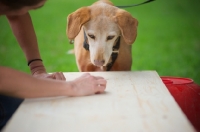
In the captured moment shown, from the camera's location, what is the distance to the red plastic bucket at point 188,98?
1.03m

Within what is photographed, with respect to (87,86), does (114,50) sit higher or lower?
lower

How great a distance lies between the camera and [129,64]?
157 centimetres

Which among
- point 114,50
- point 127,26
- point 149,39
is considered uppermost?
point 127,26

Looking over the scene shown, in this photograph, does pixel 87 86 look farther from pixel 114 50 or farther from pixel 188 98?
pixel 114 50

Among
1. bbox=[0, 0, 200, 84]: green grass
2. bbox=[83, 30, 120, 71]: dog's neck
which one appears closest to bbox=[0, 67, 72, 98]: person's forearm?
bbox=[83, 30, 120, 71]: dog's neck

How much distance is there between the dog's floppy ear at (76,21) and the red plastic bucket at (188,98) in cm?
40

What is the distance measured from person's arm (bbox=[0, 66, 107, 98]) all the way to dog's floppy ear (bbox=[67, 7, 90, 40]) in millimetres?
528

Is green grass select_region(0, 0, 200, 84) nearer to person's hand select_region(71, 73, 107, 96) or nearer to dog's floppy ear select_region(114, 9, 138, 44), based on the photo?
dog's floppy ear select_region(114, 9, 138, 44)

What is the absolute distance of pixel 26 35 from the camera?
1.24 m

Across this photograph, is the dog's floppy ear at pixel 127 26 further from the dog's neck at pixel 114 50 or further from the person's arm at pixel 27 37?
the person's arm at pixel 27 37

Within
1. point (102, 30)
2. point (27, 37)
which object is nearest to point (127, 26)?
point (102, 30)

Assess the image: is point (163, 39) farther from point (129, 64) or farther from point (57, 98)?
point (57, 98)

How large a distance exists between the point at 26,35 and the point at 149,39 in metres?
2.51

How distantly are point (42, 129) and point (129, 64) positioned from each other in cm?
94
